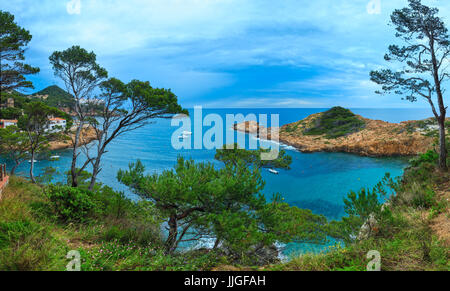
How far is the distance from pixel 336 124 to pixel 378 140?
15.8 meters

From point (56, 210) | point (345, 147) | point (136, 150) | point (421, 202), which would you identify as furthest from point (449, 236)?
point (136, 150)

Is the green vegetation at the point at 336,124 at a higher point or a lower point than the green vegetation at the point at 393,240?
higher

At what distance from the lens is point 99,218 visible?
862 centimetres

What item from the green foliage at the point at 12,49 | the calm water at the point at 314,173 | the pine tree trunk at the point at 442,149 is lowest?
the calm water at the point at 314,173

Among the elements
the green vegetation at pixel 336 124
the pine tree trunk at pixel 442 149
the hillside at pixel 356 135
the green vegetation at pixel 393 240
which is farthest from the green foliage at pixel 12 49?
the green vegetation at pixel 336 124

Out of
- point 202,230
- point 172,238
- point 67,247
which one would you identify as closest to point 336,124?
point 202,230

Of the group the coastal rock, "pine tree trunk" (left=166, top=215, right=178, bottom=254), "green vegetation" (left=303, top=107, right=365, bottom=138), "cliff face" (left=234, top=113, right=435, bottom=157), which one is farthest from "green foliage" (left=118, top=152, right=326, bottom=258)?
the coastal rock

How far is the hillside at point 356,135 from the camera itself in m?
42.0

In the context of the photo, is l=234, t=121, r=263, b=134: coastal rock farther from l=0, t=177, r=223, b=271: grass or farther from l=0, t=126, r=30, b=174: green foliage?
l=0, t=177, r=223, b=271: grass

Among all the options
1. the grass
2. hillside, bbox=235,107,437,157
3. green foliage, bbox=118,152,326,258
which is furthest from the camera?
hillside, bbox=235,107,437,157

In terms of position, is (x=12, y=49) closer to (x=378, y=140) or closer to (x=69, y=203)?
(x=69, y=203)

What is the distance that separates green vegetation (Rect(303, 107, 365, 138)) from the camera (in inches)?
2208

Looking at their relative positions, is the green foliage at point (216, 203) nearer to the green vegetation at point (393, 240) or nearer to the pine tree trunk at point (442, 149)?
the green vegetation at point (393, 240)
